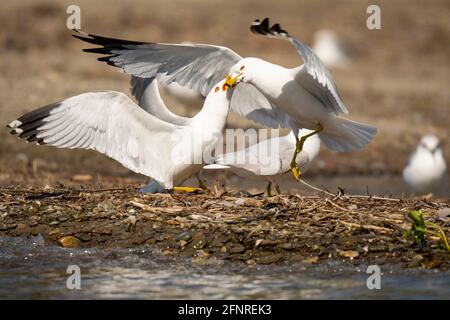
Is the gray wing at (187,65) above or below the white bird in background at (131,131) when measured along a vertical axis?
above

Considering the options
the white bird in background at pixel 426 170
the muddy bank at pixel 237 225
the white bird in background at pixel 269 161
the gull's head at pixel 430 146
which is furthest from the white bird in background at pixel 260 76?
the gull's head at pixel 430 146

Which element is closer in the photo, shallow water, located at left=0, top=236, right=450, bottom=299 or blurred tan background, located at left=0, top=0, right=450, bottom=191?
shallow water, located at left=0, top=236, right=450, bottom=299

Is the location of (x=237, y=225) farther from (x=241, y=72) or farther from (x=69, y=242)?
(x=241, y=72)

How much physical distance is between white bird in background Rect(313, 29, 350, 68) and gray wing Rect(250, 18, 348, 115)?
1002cm

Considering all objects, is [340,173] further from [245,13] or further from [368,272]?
[245,13]

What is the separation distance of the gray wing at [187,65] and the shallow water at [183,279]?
1889 mm

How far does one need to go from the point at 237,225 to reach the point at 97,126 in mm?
1536

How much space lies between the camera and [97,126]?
301 inches

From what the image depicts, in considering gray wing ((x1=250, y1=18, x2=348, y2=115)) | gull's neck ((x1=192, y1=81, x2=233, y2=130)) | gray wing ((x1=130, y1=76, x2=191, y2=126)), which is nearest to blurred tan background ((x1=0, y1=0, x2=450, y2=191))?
gray wing ((x1=130, y1=76, x2=191, y2=126))

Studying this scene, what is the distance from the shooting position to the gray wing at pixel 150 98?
8547 mm

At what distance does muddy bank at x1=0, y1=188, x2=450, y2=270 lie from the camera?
6.70 metres

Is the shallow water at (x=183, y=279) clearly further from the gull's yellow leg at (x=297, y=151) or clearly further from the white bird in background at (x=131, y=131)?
the gull's yellow leg at (x=297, y=151)

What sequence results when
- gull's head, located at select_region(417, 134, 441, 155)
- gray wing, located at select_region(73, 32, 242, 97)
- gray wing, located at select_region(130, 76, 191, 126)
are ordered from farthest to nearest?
gull's head, located at select_region(417, 134, 441, 155), gray wing, located at select_region(130, 76, 191, 126), gray wing, located at select_region(73, 32, 242, 97)

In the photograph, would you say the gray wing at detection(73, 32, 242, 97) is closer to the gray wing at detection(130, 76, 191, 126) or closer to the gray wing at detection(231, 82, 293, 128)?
the gray wing at detection(130, 76, 191, 126)
